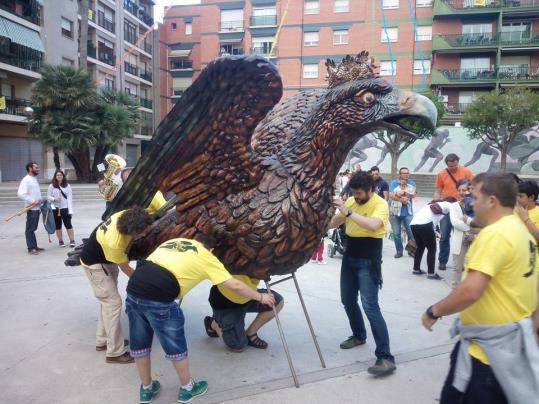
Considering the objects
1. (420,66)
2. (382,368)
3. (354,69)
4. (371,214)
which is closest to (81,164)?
(371,214)

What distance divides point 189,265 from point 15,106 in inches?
949

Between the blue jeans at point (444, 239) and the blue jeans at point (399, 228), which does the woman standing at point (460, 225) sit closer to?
the blue jeans at point (444, 239)

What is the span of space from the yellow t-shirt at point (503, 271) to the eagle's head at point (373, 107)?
1.28m

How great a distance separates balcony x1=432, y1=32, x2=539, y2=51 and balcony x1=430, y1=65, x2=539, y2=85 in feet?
4.59

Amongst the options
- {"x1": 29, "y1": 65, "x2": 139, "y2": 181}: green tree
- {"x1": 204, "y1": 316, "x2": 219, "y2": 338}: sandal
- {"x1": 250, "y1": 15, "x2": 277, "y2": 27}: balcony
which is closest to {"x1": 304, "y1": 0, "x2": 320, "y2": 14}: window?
{"x1": 250, "y1": 15, "x2": 277, "y2": 27}: balcony

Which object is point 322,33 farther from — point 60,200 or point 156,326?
point 156,326

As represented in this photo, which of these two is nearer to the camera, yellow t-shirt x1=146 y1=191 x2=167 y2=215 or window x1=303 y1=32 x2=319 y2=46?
yellow t-shirt x1=146 y1=191 x2=167 y2=215

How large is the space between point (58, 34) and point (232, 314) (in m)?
27.1

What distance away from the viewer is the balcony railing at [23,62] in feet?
70.8

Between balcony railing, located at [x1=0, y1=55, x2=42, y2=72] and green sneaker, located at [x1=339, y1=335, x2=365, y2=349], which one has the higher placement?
balcony railing, located at [x1=0, y1=55, x2=42, y2=72]

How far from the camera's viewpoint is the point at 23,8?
22.6 metres

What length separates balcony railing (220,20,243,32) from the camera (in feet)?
105

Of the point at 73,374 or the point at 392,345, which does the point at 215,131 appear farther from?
the point at 392,345

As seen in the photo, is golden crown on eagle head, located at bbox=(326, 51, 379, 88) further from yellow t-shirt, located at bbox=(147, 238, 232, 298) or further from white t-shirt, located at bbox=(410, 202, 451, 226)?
white t-shirt, located at bbox=(410, 202, 451, 226)
